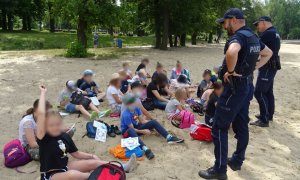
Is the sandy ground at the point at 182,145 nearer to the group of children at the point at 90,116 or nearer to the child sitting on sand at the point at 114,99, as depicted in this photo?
the group of children at the point at 90,116

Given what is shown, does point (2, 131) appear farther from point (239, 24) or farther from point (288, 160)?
point (288, 160)

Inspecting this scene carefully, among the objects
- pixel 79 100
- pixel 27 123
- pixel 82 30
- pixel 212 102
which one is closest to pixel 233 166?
pixel 212 102

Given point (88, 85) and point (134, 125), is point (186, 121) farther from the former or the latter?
point (88, 85)

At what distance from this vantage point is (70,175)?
3715 millimetres

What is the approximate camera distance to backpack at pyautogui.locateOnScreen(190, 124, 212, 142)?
18.9ft

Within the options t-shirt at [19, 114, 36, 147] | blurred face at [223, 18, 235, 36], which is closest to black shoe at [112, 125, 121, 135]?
t-shirt at [19, 114, 36, 147]

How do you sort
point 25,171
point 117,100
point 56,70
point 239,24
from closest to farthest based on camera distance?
point 239,24 < point 25,171 < point 117,100 < point 56,70

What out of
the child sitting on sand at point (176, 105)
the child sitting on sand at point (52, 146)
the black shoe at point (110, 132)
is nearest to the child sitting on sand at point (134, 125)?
the black shoe at point (110, 132)

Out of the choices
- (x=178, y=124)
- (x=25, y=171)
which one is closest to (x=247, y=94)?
(x=178, y=124)

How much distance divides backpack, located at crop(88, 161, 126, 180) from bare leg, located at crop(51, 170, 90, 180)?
118 millimetres

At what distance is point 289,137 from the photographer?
637 centimetres

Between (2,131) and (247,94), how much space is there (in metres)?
4.67

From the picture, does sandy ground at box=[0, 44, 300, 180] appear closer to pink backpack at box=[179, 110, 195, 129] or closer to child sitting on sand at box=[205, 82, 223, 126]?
pink backpack at box=[179, 110, 195, 129]

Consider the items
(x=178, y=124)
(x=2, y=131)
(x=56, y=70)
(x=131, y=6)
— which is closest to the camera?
(x=2, y=131)
